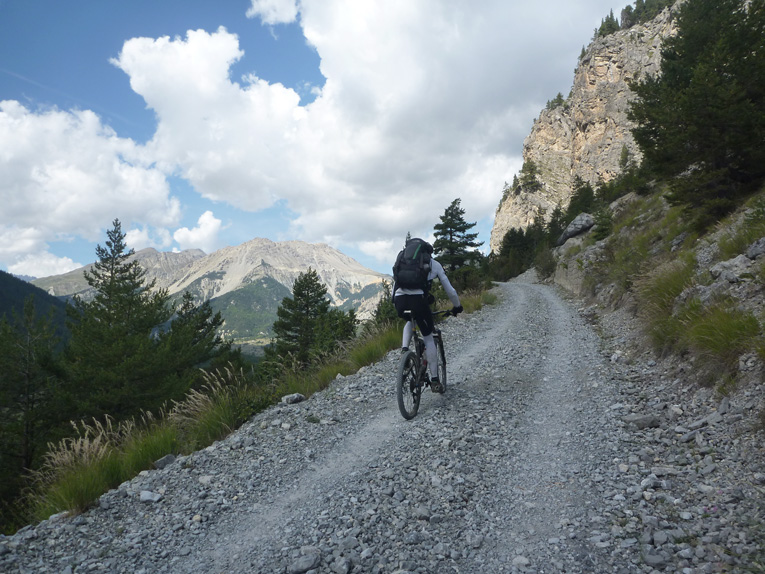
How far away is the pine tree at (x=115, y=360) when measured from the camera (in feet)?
76.0

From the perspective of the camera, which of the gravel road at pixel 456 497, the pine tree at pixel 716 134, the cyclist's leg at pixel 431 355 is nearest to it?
the gravel road at pixel 456 497

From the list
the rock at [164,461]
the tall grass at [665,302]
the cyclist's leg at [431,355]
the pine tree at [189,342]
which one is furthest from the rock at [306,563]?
the pine tree at [189,342]

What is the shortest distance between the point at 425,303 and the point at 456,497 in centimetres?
310

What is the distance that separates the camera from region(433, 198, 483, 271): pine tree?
32.8 meters

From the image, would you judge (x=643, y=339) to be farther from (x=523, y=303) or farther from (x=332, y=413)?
(x=523, y=303)

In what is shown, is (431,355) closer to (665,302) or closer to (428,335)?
(428,335)

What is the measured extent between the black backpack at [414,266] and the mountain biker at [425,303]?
0.08 feet

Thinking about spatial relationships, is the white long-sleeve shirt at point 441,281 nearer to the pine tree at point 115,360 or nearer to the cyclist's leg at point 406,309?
the cyclist's leg at point 406,309

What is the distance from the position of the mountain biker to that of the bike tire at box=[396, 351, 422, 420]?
0.22 meters

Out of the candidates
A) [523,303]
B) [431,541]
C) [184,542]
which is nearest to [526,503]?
[431,541]

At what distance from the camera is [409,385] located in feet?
20.4

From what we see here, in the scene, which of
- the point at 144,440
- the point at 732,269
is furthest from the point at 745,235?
the point at 144,440

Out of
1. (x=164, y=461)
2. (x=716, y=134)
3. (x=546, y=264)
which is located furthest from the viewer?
(x=546, y=264)

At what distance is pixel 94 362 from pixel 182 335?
31.6 ft
